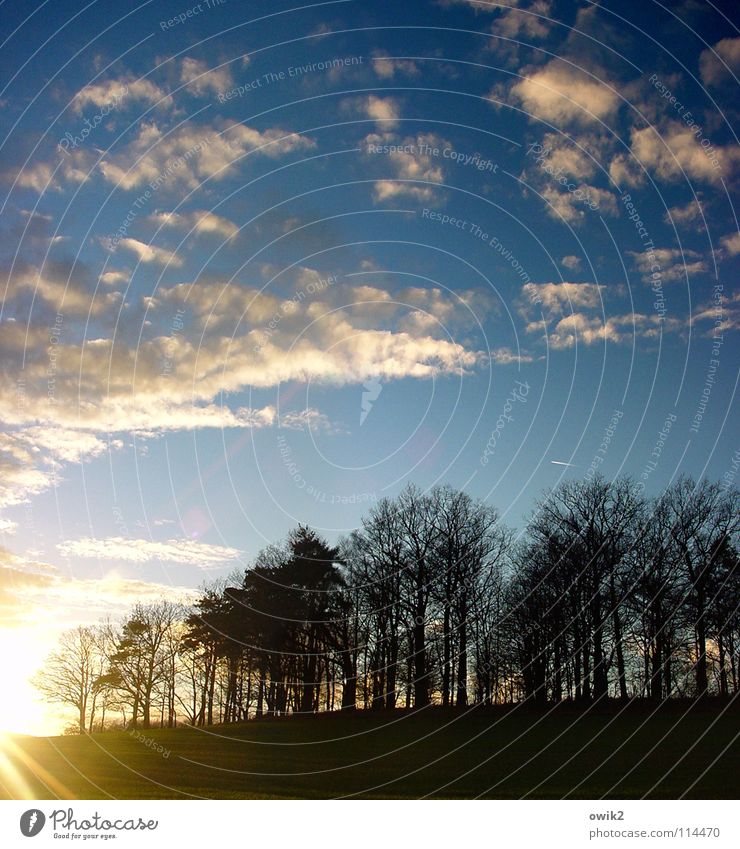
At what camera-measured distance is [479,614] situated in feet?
154

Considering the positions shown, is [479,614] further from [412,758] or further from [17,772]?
[17,772]

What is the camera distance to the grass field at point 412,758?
61.7ft

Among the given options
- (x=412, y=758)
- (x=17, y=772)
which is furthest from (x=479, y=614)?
(x=17, y=772)

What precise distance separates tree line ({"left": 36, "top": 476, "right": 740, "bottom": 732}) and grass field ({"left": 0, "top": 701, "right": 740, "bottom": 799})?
3.07 meters

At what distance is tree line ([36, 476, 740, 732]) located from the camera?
4397cm

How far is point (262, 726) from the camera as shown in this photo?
1665 inches

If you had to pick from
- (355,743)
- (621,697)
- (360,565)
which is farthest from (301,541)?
(621,697)

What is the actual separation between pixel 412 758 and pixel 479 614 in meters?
18.5

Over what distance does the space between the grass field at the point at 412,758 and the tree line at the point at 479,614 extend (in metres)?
3.07

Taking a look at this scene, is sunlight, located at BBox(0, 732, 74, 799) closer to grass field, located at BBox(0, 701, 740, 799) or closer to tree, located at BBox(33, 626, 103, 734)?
grass field, located at BBox(0, 701, 740, 799)

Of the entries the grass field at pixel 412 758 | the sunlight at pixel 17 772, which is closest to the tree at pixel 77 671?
the grass field at pixel 412 758

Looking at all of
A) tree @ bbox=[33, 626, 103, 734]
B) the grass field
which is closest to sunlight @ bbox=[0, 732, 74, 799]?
the grass field
